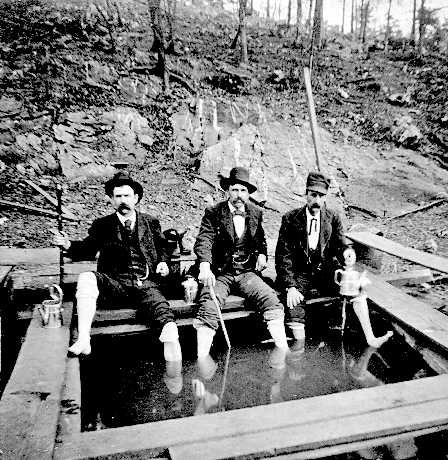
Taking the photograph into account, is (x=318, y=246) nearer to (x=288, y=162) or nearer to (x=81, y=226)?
(x=81, y=226)

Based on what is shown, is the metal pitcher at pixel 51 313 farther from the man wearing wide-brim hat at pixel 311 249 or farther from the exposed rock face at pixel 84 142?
the exposed rock face at pixel 84 142

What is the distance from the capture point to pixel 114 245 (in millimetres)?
4695

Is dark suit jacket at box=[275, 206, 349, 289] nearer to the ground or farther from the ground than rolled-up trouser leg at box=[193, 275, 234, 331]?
farther from the ground

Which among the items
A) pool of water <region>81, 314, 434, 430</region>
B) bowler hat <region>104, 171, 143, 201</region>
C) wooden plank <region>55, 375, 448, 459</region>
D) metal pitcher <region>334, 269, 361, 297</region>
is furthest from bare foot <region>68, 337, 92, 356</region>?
metal pitcher <region>334, 269, 361, 297</region>

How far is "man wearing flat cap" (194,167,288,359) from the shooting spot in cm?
477

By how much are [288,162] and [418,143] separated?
17.7 ft

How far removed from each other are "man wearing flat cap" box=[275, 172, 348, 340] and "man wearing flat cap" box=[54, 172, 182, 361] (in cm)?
147

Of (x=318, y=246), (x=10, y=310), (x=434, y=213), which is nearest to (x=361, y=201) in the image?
(x=434, y=213)

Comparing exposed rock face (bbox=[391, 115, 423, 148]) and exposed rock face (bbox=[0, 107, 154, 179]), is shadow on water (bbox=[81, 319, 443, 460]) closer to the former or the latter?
exposed rock face (bbox=[0, 107, 154, 179])

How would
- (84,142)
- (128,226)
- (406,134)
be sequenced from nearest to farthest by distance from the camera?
(128,226) → (84,142) → (406,134)

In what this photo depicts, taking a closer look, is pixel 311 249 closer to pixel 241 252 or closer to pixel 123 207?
pixel 241 252

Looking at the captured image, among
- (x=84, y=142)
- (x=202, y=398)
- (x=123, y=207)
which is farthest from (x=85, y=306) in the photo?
(x=84, y=142)

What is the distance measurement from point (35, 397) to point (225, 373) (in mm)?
2123

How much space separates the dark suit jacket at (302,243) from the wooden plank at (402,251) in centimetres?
70
